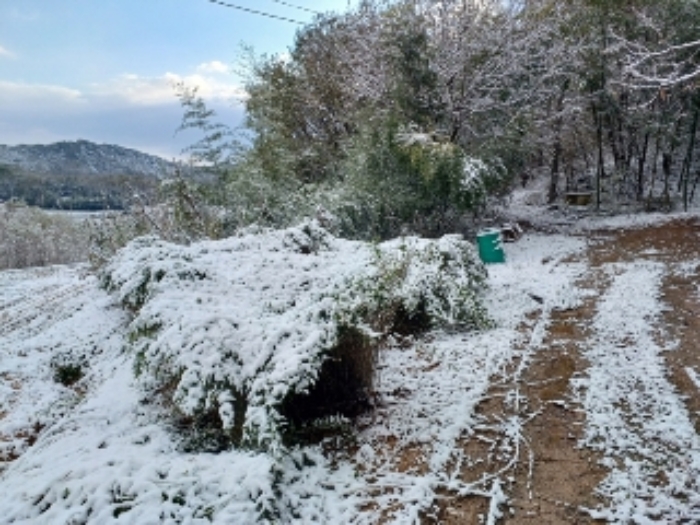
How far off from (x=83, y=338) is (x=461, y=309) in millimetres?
3173

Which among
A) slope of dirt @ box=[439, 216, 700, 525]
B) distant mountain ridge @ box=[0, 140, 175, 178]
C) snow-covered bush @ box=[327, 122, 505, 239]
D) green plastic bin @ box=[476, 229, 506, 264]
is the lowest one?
slope of dirt @ box=[439, 216, 700, 525]

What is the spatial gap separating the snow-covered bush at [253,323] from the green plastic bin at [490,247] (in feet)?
9.61

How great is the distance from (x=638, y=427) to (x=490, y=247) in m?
4.18

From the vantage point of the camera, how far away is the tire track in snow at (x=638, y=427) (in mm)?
1906

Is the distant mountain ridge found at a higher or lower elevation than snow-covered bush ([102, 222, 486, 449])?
higher

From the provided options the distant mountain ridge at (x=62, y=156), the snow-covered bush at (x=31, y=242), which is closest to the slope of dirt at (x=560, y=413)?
the snow-covered bush at (x=31, y=242)

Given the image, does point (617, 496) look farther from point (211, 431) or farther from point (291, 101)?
point (291, 101)

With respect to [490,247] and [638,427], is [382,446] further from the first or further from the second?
[490,247]

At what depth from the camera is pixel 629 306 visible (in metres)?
4.19

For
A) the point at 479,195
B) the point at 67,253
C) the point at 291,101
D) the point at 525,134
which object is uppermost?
the point at 291,101

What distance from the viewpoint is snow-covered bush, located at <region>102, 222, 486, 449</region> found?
2.18 m

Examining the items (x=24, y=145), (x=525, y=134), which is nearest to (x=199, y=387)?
(x=525, y=134)

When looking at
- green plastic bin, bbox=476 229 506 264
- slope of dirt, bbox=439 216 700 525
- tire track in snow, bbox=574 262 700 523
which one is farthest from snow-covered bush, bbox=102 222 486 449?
green plastic bin, bbox=476 229 506 264

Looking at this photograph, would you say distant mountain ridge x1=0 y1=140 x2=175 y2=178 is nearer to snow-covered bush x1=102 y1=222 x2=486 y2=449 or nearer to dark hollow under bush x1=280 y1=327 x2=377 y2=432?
snow-covered bush x1=102 y1=222 x2=486 y2=449
